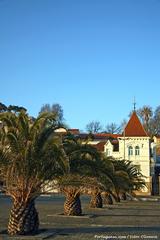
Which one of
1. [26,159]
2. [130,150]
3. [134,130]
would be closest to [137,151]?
[130,150]

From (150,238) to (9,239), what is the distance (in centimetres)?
473

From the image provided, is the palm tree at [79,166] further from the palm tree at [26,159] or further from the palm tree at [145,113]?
the palm tree at [145,113]

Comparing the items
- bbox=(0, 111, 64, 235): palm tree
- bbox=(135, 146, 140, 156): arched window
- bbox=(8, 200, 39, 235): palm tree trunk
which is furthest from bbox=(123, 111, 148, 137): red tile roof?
bbox=(8, 200, 39, 235): palm tree trunk

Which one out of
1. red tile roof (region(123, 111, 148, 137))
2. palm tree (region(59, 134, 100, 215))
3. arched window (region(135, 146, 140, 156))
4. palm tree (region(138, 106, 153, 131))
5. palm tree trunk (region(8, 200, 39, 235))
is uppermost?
palm tree (region(138, 106, 153, 131))

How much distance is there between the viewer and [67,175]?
54.6 ft

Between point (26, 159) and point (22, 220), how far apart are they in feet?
6.69

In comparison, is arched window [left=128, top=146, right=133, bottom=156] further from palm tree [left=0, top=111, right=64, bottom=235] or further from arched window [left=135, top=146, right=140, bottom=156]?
palm tree [left=0, top=111, right=64, bottom=235]

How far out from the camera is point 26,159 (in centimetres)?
1545

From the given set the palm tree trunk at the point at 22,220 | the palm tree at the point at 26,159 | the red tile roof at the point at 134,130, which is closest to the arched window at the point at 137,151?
the red tile roof at the point at 134,130

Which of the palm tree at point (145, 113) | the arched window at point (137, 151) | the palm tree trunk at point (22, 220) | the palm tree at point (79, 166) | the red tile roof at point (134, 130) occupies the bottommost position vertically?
the palm tree trunk at point (22, 220)

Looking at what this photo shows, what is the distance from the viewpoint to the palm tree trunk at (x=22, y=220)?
15.2 meters

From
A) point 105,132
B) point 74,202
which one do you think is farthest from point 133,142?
point 74,202

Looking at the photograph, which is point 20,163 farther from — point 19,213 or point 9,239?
point 9,239

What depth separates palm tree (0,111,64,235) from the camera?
1545cm
